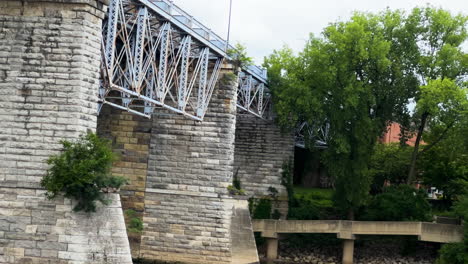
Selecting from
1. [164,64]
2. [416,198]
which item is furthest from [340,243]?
[164,64]

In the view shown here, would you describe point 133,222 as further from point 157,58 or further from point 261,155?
point 261,155

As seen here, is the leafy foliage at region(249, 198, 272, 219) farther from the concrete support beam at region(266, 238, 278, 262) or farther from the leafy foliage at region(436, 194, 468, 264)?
the leafy foliage at region(436, 194, 468, 264)

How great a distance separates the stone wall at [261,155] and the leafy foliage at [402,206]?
19.2 feet

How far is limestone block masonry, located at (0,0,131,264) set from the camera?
76.3 ft

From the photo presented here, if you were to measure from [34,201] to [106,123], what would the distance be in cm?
1378

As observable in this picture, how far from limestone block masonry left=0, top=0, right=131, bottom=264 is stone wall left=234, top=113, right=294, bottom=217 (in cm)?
2579

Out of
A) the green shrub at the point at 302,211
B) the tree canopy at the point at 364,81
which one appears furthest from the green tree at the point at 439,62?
the green shrub at the point at 302,211

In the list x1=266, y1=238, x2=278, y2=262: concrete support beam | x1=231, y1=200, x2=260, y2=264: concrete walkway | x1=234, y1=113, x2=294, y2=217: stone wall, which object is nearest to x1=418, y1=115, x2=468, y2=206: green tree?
x1=234, y1=113, x2=294, y2=217: stone wall

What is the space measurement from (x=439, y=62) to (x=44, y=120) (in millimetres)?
28586

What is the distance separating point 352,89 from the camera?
44.4 metres

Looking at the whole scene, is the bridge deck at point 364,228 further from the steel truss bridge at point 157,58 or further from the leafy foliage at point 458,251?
the steel truss bridge at point 157,58

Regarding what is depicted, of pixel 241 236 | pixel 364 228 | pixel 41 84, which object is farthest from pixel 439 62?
pixel 41 84

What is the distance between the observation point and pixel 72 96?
77.5ft

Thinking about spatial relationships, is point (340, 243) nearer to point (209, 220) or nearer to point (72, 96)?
point (209, 220)
